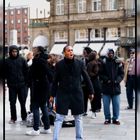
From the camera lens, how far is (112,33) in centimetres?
5819

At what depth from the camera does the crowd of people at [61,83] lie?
7.89 meters

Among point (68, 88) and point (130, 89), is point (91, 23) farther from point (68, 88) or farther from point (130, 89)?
point (68, 88)

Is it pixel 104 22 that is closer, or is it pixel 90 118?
pixel 90 118

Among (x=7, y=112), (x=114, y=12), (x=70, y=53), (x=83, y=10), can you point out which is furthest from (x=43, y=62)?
(x=83, y=10)

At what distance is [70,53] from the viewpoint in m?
7.86

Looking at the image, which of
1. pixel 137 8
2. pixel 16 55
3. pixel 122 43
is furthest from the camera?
pixel 122 43

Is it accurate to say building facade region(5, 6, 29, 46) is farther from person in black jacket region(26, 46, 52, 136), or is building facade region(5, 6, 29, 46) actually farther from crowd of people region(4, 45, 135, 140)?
person in black jacket region(26, 46, 52, 136)

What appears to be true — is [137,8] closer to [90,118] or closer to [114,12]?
[90,118]

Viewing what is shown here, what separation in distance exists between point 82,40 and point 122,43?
31.3ft

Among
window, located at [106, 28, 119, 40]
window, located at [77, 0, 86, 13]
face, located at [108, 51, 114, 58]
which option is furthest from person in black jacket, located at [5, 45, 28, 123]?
window, located at [77, 0, 86, 13]

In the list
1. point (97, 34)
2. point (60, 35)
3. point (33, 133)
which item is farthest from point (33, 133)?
point (60, 35)

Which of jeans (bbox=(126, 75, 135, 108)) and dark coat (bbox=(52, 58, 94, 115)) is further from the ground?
dark coat (bbox=(52, 58, 94, 115))

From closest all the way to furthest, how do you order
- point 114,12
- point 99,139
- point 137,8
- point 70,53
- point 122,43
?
point 137,8 → point 70,53 → point 99,139 → point 122,43 → point 114,12

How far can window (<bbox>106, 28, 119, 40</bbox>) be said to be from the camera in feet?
188
